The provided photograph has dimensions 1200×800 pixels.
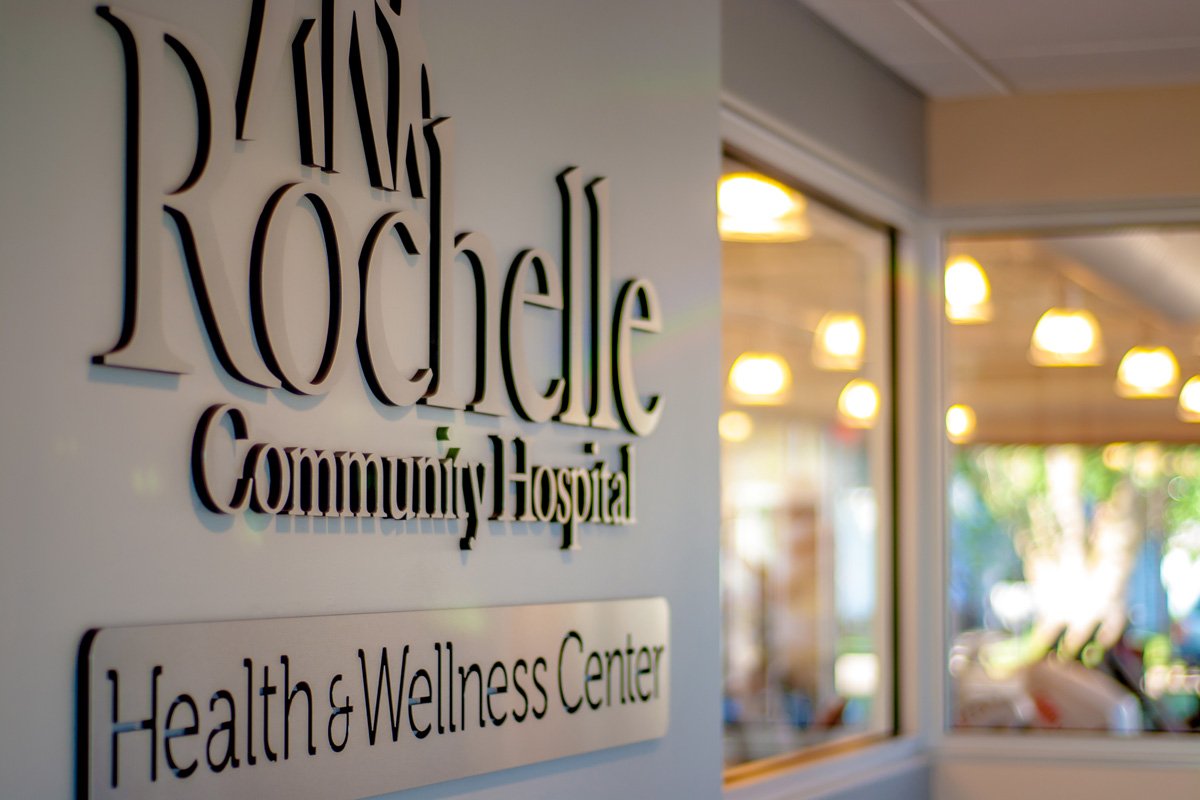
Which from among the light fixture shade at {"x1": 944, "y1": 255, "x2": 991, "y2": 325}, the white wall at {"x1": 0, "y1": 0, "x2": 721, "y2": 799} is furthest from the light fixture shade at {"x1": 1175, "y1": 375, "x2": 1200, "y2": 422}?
the white wall at {"x1": 0, "y1": 0, "x2": 721, "y2": 799}

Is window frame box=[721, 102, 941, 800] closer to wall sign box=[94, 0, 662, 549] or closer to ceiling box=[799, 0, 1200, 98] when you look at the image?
ceiling box=[799, 0, 1200, 98]

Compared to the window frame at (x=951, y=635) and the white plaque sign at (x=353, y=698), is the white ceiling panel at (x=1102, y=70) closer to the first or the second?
the window frame at (x=951, y=635)

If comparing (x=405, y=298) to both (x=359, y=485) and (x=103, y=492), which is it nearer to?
(x=359, y=485)

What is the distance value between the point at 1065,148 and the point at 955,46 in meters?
0.63

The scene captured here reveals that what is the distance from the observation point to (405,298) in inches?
80.7

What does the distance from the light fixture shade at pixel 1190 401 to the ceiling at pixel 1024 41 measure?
2.85 ft

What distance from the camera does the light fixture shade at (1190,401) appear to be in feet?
13.7

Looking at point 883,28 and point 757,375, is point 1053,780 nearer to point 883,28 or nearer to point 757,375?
point 883,28

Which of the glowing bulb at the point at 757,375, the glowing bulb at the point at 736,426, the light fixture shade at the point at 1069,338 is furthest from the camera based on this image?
the glowing bulb at the point at 736,426

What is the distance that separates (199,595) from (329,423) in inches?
12.3

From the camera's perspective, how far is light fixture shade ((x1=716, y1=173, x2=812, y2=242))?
3.53 metres

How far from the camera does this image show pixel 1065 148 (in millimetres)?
4137

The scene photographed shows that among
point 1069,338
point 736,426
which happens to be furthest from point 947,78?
point 736,426

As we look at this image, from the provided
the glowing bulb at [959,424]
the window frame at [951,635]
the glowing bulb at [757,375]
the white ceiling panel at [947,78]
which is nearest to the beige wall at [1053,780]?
the window frame at [951,635]
